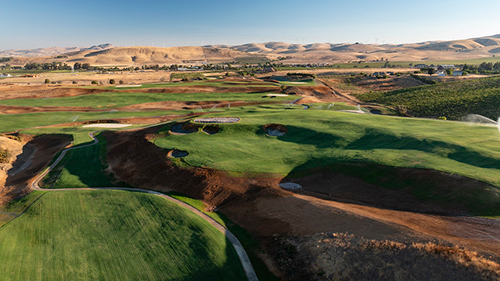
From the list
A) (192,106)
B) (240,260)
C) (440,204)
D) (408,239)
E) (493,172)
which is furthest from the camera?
(192,106)

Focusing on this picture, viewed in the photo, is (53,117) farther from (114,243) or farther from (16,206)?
(114,243)

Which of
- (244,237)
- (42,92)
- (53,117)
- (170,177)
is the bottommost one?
(244,237)

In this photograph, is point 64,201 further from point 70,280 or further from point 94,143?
point 94,143

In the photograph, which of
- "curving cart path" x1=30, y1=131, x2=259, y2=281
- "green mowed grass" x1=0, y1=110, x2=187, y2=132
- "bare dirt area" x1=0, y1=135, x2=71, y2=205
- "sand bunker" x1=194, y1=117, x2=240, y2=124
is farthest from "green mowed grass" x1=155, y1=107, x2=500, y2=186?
"green mowed grass" x1=0, y1=110, x2=187, y2=132

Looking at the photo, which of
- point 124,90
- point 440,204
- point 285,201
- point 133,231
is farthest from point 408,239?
point 124,90

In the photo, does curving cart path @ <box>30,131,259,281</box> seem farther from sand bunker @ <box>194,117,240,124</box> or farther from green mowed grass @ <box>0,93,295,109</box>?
green mowed grass @ <box>0,93,295,109</box>


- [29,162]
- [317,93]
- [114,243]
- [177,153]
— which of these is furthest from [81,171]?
[317,93]

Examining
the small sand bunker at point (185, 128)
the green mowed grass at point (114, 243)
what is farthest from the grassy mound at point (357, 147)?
the green mowed grass at point (114, 243)
